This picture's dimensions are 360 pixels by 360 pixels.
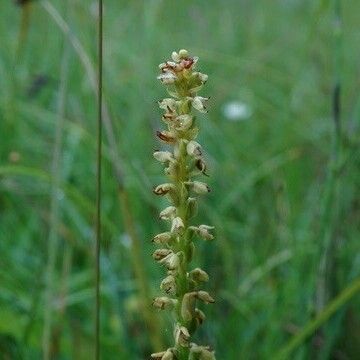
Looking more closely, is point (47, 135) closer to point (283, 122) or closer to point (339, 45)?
point (283, 122)

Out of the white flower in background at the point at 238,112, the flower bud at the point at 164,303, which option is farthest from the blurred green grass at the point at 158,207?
the flower bud at the point at 164,303

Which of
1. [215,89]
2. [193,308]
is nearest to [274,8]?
[215,89]

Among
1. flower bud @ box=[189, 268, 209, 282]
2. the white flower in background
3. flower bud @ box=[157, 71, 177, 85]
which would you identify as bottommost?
flower bud @ box=[189, 268, 209, 282]

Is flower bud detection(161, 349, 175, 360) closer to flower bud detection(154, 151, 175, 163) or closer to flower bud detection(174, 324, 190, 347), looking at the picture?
flower bud detection(174, 324, 190, 347)

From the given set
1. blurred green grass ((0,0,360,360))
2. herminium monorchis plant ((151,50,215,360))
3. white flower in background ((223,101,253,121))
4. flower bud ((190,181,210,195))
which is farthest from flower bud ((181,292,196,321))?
white flower in background ((223,101,253,121))

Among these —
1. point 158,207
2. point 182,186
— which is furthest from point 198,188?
point 158,207

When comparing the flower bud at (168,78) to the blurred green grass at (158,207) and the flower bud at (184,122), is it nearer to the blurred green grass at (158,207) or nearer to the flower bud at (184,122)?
the flower bud at (184,122)

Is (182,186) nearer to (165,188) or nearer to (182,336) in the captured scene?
(165,188)
